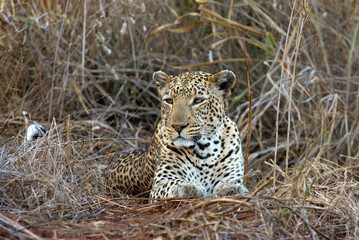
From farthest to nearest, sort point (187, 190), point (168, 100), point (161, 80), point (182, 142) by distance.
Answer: point (161, 80) → point (168, 100) → point (182, 142) → point (187, 190)

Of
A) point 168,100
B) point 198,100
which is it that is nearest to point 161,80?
point 168,100

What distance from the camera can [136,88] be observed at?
29.1 ft

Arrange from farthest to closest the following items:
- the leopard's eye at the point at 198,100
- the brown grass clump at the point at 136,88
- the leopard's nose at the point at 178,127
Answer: the leopard's eye at the point at 198,100
the leopard's nose at the point at 178,127
the brown grass clump at the point at 136,88

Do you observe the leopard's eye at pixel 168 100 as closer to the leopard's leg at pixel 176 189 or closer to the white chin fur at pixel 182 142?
the white chin fur at pixel 182 142

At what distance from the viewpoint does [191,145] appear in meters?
5.44

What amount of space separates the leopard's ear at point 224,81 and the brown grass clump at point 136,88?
26.5 inches

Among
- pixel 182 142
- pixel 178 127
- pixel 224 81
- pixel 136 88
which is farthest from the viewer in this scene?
pixel 136 88

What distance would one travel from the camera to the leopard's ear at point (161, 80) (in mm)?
5789

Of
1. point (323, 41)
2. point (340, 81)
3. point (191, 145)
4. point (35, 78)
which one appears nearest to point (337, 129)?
point (340, 81)

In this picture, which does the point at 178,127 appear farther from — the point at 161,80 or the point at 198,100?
the point at 161,80

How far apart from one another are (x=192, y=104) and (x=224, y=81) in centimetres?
47

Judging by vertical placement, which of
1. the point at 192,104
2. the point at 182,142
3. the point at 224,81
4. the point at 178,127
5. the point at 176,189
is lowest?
the point at 176,189

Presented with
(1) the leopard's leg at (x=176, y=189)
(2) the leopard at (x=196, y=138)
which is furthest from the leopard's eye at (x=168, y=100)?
(1) the leopard's leg at (x=176, y=189)

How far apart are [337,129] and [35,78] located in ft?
14.3
